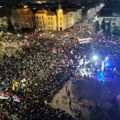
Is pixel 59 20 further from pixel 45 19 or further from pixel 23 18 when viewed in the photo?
pixel 23 18

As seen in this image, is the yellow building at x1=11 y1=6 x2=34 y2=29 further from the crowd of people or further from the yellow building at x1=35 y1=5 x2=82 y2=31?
the crowd of people

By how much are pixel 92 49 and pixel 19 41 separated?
483 inches

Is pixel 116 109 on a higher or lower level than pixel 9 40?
lower

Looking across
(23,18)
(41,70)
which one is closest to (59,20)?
(23,18)

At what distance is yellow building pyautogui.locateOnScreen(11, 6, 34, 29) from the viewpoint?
79.6 m

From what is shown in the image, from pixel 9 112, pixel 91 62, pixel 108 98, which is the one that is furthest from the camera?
pixel 91 62

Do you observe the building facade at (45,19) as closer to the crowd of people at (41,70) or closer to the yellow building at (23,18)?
the yellow building at (23,18)

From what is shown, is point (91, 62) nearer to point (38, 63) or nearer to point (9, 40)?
point (38, 63)

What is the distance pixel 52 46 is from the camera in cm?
4762

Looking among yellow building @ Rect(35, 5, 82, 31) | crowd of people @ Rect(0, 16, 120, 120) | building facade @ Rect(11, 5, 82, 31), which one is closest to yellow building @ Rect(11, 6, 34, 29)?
building facade @ Rect(11, 5, 82, 31)

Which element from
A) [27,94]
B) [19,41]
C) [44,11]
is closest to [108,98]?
[27,94]

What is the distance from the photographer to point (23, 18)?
8081 cm

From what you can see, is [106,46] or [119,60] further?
[106,46]

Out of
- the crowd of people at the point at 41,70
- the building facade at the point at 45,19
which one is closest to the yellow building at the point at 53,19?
the building facade at the point at 45,19
